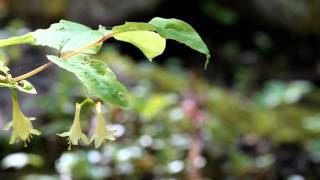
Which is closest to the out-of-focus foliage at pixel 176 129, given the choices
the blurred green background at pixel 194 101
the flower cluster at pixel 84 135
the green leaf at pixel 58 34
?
the blurred green background at pixel 194 101

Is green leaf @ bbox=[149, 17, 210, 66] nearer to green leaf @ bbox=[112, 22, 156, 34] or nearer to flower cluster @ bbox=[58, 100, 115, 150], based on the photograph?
green leaf @ bbox=[112, 22, 156, 34]

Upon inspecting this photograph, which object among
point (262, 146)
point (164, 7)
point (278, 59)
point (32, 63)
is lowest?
point (262, 146)

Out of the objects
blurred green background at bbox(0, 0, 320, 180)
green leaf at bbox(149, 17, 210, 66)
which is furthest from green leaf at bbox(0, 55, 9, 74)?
blurred green background at bbox(0, 0, 320, 180)

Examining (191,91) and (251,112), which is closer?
(191,91)

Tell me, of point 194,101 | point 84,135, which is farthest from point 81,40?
point 194,101

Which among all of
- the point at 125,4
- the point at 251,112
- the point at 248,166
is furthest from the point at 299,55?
the point at 248,166

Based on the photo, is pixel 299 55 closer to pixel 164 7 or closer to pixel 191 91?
pixel 164 7
